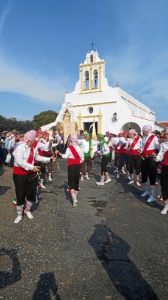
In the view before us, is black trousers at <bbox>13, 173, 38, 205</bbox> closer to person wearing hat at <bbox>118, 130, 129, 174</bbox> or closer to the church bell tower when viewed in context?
person wearing hat at <bbox>118, 130, 129, 174</bbox>

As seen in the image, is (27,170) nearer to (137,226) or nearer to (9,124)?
(137,226)

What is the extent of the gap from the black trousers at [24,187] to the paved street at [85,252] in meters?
0.51

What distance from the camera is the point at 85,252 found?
13.8 feet

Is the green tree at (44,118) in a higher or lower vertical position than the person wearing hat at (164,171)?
higher

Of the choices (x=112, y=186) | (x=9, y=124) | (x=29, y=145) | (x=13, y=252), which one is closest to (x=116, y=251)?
(x=13, y=252)

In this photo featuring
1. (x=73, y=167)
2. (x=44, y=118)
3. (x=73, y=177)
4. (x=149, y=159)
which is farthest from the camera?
(x=44, y=118)

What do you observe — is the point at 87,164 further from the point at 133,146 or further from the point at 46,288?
the point at 46,288

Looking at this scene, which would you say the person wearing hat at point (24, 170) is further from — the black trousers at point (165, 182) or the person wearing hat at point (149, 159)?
the person wearing hat at point (149, 159)

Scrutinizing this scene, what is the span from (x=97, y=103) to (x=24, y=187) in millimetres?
28271

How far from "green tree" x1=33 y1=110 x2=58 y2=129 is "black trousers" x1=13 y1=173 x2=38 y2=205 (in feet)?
153

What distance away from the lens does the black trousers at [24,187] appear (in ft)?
18.2

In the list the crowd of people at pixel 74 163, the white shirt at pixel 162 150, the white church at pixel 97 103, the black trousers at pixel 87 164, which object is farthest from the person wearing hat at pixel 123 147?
the white church at pixel 97 103

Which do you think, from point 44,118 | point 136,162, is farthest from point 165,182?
point 44,118

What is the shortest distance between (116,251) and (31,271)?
1447 millimetres
